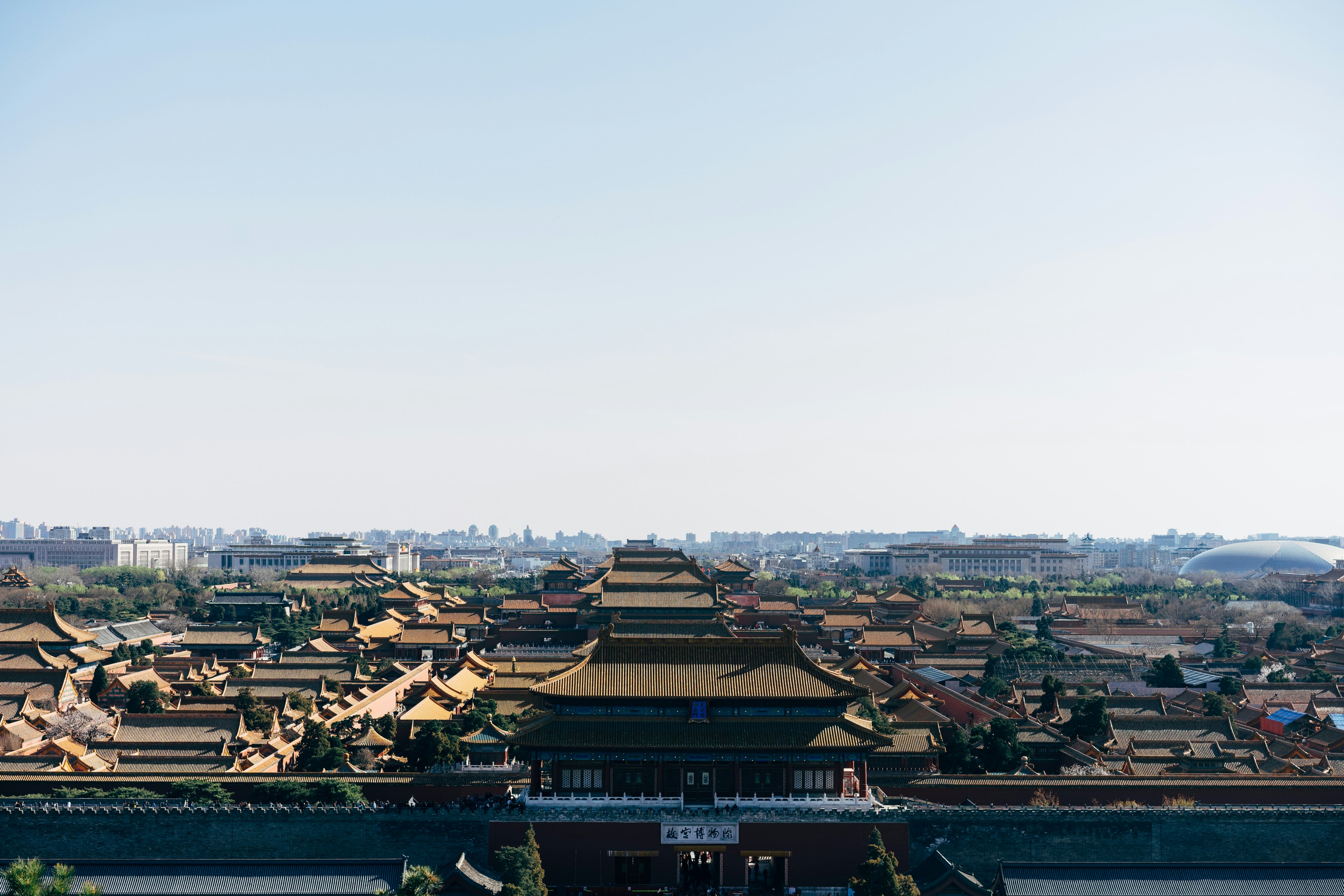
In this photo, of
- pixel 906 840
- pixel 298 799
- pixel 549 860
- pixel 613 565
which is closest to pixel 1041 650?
pixel 613 565

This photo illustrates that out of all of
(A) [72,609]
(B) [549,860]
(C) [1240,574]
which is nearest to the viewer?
(B) [549,860]

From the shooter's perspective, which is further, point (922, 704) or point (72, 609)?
point (72, 609)

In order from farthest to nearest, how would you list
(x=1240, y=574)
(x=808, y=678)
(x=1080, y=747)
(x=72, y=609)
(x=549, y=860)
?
(x=1240, y=574) < (x=72, y=609) < (x=1080, y=747) < (x=808, y=678) < (x=549, y=860)

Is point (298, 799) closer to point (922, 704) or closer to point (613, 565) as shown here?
point (922, 704)

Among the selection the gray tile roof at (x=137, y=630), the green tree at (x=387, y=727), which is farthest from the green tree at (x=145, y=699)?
the gray tile roof at (x=137, y=630)

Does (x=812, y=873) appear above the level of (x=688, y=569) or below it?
below

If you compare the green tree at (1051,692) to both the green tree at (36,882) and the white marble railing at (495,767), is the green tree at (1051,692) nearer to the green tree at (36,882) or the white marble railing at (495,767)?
the white marble railing at (495,767)
